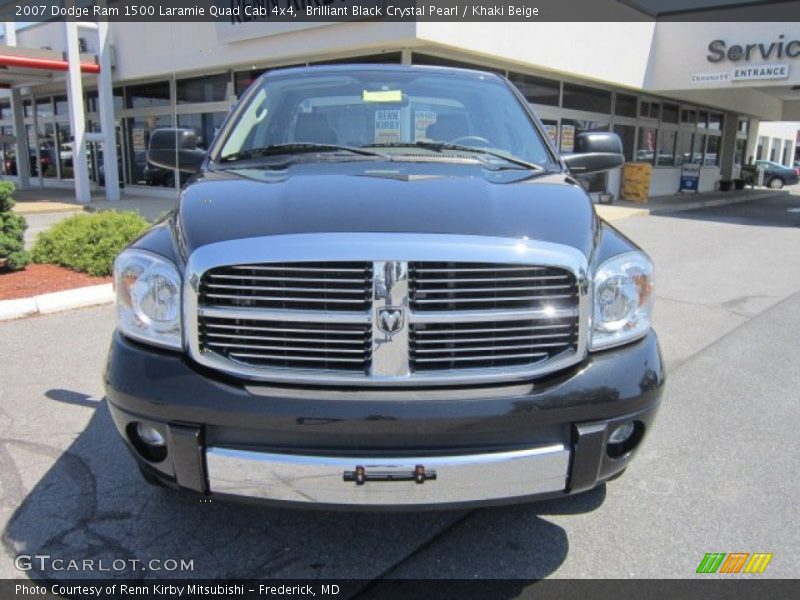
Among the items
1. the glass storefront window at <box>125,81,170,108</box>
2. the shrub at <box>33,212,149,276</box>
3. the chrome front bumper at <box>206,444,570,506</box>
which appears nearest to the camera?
the chrome front bumper at <box>206,444,570,506</box>

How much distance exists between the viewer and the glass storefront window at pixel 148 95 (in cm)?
1881

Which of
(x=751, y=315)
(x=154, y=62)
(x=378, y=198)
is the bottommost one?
(x=751, y=315)

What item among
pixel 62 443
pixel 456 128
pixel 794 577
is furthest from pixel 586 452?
pixel 62 443

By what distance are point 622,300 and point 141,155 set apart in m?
20.7

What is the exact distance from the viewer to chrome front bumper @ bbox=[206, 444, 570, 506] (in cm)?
195

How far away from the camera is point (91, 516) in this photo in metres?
2.71

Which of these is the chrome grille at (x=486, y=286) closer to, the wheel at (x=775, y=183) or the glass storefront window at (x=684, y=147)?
the glass storefront window at (x=684, y=147)

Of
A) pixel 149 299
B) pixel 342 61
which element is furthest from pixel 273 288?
pixel 342 61

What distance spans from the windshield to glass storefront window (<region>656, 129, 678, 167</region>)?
22591 millimetres

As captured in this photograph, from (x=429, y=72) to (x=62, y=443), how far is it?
292 centimetres

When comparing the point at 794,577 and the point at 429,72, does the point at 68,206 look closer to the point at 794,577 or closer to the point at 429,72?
the point at 429,72

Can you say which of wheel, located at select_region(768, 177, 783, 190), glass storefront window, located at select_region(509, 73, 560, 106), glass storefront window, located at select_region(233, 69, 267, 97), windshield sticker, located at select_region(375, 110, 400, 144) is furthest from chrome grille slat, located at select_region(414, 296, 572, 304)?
wheel, located at select_region(768, 177, 783, 190)

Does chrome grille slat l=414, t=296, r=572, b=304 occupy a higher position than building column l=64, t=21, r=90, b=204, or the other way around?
building column l=64, t=21, r=90, b=204

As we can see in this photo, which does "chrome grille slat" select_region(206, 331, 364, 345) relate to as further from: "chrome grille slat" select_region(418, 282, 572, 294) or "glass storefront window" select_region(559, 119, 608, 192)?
"glass storefront window" select_region(559, 119, 608, 192)
